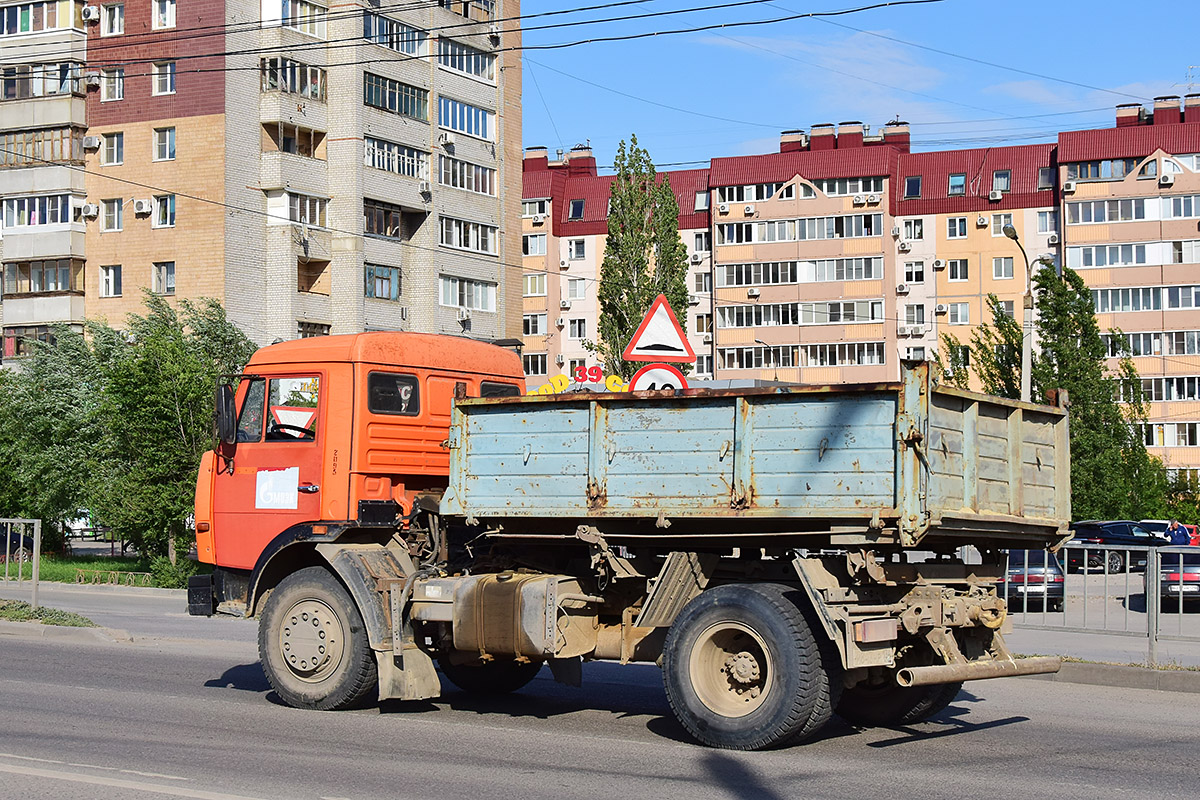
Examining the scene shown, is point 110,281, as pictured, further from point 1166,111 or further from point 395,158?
point 1166,111

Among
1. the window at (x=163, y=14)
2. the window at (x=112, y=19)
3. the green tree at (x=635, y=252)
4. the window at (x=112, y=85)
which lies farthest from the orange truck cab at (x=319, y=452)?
the window at (x=112, y=19)

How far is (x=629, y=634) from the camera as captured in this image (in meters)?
10.6

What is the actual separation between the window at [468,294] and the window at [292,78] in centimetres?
915

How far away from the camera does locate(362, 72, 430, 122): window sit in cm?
5622

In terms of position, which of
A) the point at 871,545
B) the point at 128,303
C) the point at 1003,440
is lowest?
the point at 871,545

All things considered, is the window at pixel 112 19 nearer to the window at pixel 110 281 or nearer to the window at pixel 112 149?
the window at pixel 112 149

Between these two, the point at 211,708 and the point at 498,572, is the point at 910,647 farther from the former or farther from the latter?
the point at 211,708

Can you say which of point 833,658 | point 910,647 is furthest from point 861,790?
point 910,647

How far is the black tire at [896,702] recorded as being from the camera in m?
10.7

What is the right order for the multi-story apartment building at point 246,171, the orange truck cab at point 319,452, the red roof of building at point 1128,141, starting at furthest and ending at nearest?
the red roof of building at point 1128,141, the multi-story apartment building at point 246,171, the orange truck cab at point 319,452

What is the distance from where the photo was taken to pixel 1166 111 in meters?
76.0

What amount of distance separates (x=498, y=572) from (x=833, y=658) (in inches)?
109

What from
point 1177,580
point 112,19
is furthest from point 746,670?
point 112,19

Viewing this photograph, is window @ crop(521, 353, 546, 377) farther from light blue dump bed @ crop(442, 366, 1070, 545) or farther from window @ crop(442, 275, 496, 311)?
light blue dump bed @ crop(442, 366, 1070, 545)
